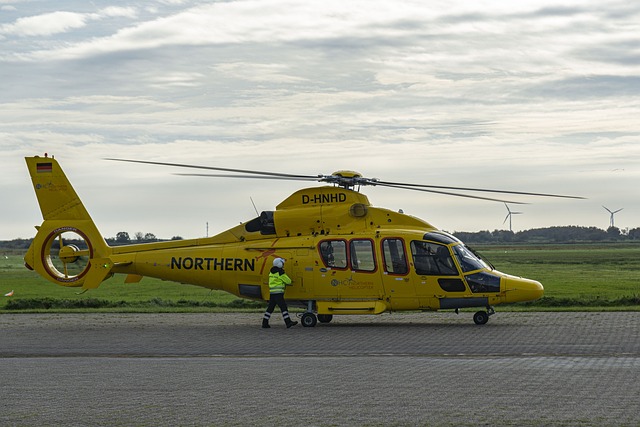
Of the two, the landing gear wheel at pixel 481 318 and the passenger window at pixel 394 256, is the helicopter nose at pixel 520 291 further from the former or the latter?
the passenger window at pixel 394 256

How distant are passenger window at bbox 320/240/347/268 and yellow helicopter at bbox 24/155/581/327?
25mm

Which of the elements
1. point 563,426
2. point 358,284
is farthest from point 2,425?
point 358,284

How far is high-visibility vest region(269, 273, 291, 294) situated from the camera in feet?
75.9

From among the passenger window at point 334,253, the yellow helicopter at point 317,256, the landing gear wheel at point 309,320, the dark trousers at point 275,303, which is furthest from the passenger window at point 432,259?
the dark trousers at point 275,303

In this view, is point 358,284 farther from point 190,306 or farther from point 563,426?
point 563,426

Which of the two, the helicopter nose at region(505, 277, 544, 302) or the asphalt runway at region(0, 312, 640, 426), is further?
the helicopter nose at region(505, 277, 544, 302)

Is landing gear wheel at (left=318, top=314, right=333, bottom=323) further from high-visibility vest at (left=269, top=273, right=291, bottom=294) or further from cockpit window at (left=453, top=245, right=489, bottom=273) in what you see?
cockpit window at (left=453, top=245, right=489, bottom=273)

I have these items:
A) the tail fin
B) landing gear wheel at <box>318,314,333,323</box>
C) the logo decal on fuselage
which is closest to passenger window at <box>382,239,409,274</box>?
landing gear wheel at <box>318,314,333,323</box>

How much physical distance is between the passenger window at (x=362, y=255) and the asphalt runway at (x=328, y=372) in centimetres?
149

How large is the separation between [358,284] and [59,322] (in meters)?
8.04

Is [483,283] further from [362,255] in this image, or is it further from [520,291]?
[362,255]

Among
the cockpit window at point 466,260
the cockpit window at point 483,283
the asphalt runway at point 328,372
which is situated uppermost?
the cockpit window at point 466,260

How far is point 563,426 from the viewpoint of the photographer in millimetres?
9961

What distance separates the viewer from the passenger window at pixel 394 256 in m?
23.2
